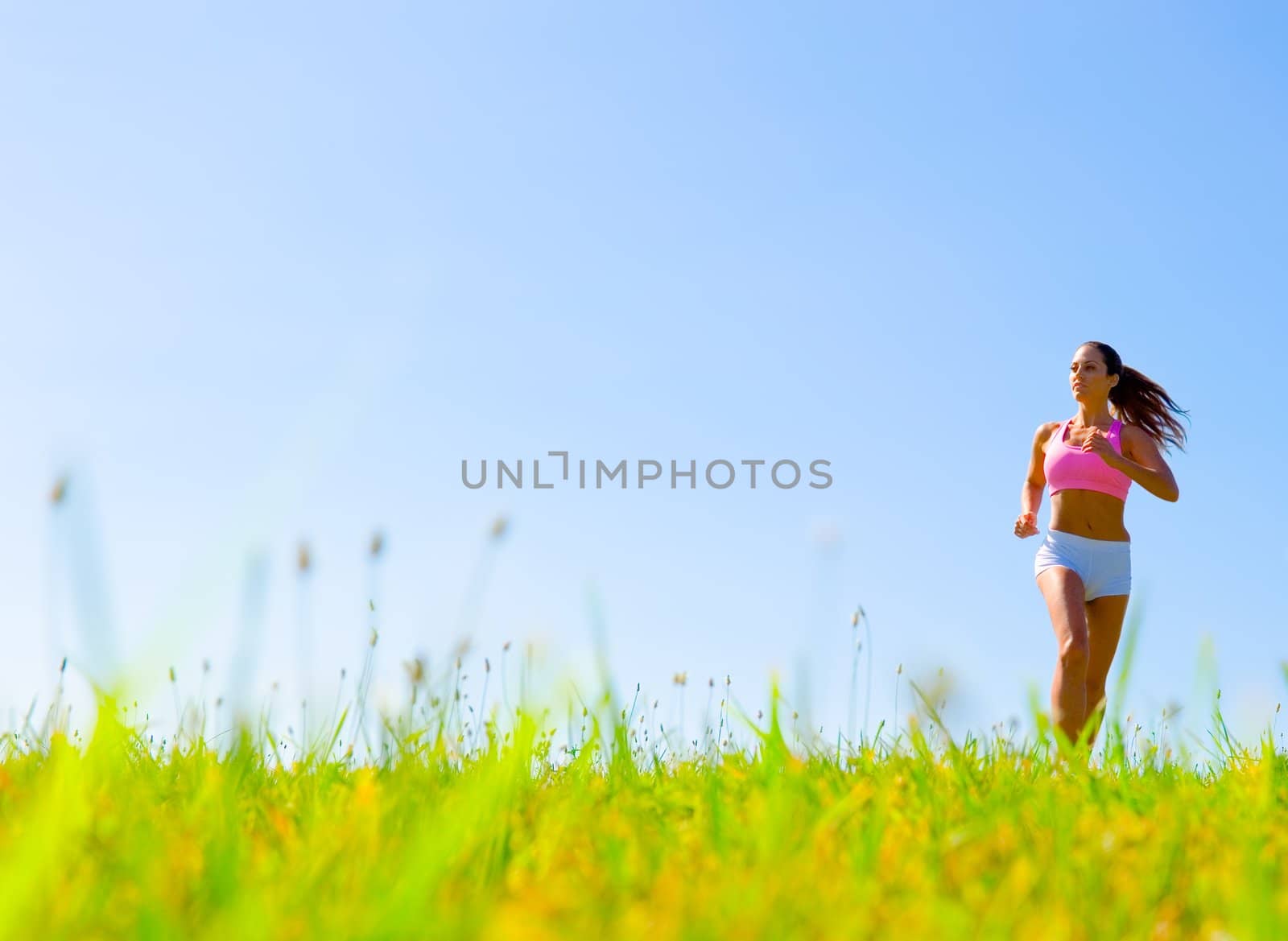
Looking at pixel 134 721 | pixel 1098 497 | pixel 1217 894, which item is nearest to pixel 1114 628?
pixel 1098 497

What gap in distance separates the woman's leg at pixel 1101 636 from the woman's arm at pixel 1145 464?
2.41 feet

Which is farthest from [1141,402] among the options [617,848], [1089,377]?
[617,848]

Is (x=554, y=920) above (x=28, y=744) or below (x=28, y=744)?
below

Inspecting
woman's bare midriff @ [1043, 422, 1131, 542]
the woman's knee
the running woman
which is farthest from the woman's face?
the woman's knee

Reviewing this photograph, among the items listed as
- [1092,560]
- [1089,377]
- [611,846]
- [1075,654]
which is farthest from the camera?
[1089,377]

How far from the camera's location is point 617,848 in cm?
263

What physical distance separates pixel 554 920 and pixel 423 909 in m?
0.26

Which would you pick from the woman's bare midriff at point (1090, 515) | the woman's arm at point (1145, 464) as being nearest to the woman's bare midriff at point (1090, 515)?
the woman's bare midriff at point (1090, 515)

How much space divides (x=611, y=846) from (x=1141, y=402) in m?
6.44

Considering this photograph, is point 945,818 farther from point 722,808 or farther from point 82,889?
point 82,889

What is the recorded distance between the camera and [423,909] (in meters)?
2.21

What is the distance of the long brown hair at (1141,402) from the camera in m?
7.81

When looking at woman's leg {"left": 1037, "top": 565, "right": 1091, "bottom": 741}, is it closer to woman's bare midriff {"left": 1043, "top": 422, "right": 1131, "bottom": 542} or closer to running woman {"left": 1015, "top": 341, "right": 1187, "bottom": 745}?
running woman {"left": 1015, "top": 341, "right": 1187, "bottom": 745}

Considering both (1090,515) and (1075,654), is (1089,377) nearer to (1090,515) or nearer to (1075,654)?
(1090,515)
